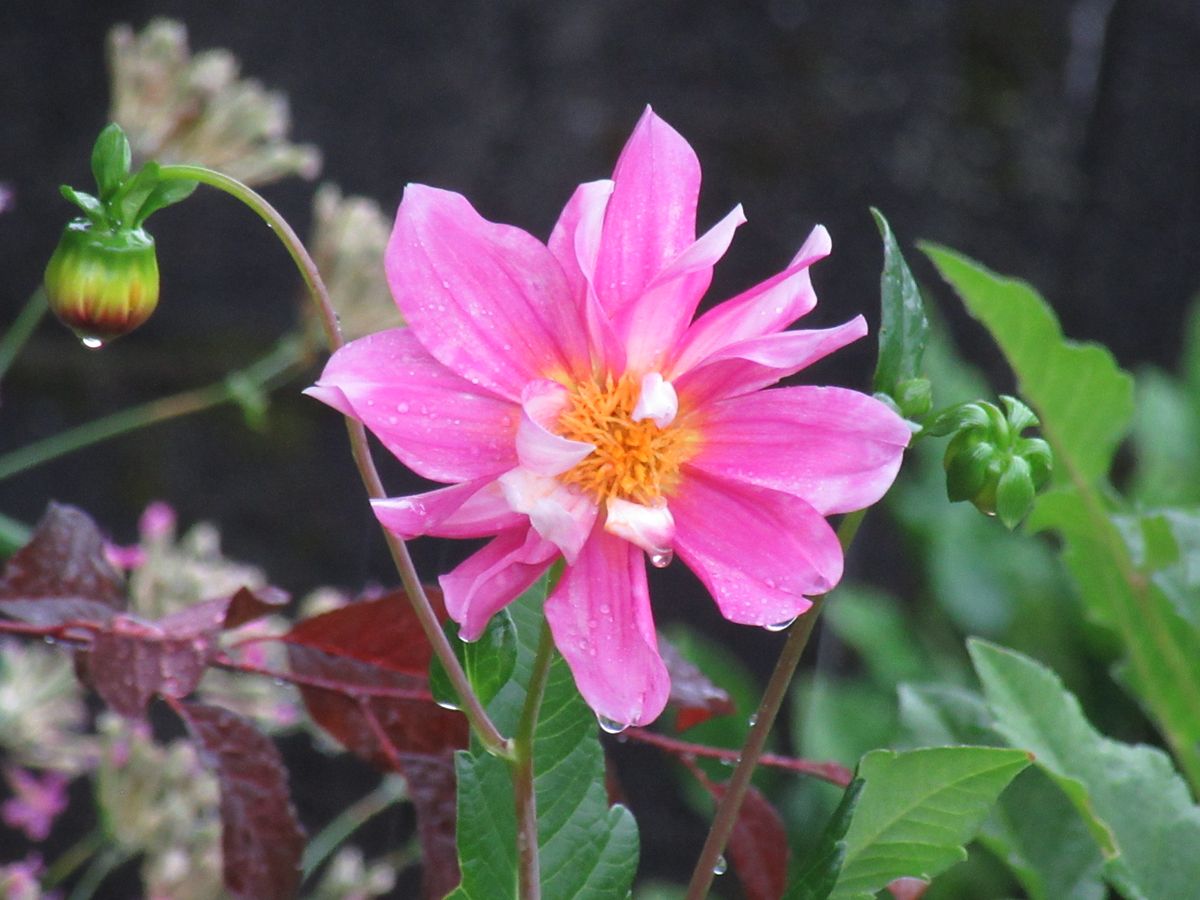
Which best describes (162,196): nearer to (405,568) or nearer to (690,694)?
(405,568)

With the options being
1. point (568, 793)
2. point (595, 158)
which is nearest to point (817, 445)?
point (568, 793)

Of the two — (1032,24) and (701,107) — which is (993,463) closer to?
(701,107)

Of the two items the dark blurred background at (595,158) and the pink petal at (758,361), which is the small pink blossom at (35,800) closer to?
the dark blurred background at (595,158)

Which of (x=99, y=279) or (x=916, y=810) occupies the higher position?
(x=99, y=279)

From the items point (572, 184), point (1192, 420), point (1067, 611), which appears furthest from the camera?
point (572, 184)

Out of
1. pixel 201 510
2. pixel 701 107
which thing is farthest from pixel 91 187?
pixel 701 107

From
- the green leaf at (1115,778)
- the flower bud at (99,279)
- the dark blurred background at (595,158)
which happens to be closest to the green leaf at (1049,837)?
the green leaf at (1115,778)
